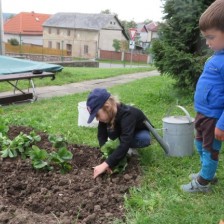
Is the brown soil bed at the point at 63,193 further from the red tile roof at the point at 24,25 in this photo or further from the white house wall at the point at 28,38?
the white house wall at the point at 28,38

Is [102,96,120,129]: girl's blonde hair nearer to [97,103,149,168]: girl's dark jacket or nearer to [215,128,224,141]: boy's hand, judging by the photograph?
[97,103,149,168]: girl's dark jacket

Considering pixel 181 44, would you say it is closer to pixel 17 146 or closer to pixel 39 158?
pixel 17 146

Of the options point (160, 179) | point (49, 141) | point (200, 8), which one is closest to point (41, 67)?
point (200, 8)

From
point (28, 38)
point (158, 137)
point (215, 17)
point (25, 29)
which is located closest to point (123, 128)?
point (158, 137)

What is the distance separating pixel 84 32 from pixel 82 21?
1.92 m

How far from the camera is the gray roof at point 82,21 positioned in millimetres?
53562

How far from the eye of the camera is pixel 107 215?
2.71 metres

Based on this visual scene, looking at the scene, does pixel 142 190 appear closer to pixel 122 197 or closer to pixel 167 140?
pixel 122 197

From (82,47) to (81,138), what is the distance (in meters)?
50.5

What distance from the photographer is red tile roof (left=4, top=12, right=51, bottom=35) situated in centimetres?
6331

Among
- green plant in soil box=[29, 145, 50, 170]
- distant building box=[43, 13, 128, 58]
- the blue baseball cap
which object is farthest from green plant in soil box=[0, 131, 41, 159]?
distant building box=[43, 13, 128, 58]

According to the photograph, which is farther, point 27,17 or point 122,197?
point 27,17

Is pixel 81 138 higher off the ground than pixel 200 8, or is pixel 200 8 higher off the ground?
pixel 200 8

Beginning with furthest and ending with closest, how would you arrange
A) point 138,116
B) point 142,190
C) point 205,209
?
point 138,116
point 142,190
point 205,209
